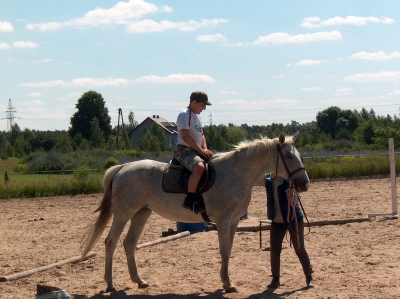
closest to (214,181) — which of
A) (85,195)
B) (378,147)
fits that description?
(85,195)

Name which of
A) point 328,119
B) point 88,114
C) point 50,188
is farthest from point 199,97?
point 328,119

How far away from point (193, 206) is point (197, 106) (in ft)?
4.09

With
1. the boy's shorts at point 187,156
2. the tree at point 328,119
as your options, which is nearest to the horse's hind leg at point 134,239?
the boy's shorts at point 187,156

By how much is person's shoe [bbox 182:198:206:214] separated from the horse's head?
1046mm

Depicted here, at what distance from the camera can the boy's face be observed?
681 cm

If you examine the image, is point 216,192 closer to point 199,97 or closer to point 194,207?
point 194,207

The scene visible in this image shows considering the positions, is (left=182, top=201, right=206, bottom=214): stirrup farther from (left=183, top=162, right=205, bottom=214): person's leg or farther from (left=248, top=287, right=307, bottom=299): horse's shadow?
(left=248, top=287, right=307, bottom=299): horse's shadow

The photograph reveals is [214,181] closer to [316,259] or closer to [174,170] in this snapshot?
[174,170]

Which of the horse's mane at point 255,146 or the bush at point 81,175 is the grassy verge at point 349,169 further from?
the horse's mane at point 255,146

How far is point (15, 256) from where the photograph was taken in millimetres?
9164

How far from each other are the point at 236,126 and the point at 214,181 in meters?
59.6

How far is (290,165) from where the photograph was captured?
647 centimetres

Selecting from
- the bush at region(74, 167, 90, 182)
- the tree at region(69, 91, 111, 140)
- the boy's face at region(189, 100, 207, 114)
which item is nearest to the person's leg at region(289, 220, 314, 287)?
the boy's face at region(189, 100, 207, 114)

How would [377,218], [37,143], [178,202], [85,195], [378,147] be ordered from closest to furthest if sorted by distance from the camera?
1. [178,202]
2. [377,218]
3. [85,195]
4. [378,147]
5. [37,143]
